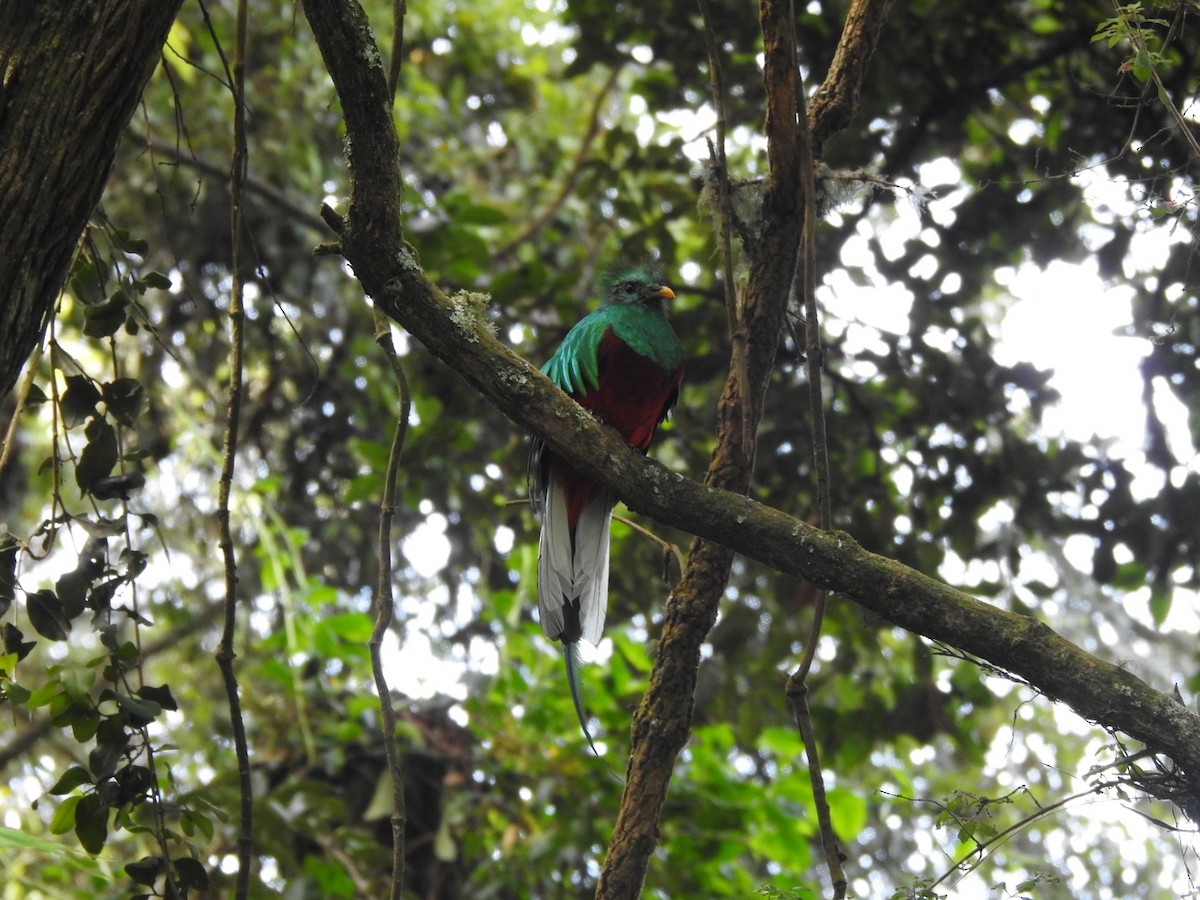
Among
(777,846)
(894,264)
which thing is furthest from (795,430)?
(777,846)

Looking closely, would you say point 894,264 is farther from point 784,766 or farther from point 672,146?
point 784,766

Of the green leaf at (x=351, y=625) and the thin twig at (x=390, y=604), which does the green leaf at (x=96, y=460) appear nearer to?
the thin twig at (x=390, y=604)

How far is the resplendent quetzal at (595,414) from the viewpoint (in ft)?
10.2

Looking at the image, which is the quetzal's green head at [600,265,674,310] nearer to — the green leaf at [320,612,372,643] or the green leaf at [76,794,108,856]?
the green leaf at [320,612,372,643]

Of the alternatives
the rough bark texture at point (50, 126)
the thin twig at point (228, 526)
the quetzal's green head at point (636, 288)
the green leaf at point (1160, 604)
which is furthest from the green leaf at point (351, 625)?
the green leaf at point (1160, 604)

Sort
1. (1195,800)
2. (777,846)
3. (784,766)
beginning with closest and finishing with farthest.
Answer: (1195,800)
(777,846)
(784,766)

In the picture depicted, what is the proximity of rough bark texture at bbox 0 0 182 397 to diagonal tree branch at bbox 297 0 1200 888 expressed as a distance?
30 cm

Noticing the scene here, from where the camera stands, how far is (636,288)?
12.0 feet

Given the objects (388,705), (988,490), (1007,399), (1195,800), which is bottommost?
(388,705)

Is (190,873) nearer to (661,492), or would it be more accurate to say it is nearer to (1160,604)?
(661,492)

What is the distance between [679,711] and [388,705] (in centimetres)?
61

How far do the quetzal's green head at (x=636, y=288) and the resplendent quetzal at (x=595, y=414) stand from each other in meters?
0.15

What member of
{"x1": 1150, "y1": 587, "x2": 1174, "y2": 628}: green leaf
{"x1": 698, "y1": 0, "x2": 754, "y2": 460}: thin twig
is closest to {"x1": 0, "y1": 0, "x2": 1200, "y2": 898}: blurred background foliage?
{"x1": 1150, "y1": 587, "x2": 1174, "y2": 628}: green leaf

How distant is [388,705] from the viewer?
2104 mm
